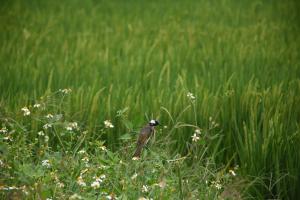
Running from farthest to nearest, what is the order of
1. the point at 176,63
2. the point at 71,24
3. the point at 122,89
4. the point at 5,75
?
the point at 71,24 → the point at 176,63 → the point at 5,75 → the point at 122,89

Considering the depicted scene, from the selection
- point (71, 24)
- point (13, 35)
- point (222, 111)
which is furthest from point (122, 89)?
point (71, 24)

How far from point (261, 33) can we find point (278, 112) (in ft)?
11.2

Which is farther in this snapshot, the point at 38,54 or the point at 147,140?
the point at 38,54

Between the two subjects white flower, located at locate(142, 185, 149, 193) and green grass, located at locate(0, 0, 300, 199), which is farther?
green grass, located at locate(0, 0, 300, 199)

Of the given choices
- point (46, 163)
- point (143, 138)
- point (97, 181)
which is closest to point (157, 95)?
point (143, 138)

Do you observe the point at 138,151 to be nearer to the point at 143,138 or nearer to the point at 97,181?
the point at 143,138

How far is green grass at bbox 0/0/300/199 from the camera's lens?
10.9 ft

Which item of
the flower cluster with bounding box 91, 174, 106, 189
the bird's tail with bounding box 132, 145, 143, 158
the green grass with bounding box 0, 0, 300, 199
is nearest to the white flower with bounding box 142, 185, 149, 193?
the green grass with bounding box 0, 0, 300, 199

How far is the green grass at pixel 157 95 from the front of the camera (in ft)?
10.9

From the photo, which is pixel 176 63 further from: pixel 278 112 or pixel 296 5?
pixel 296 5

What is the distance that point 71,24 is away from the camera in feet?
27.2

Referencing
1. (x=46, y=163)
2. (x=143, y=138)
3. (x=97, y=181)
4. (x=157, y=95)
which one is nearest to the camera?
(x=97, y=181)

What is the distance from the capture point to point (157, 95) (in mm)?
4598

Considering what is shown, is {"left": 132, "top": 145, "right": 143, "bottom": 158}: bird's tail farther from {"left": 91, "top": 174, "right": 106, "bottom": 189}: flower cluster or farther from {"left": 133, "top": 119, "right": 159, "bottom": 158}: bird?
{"left": 91, "top": 174, "right": 106, "bottom": 189}: flower cluster
